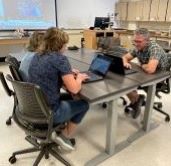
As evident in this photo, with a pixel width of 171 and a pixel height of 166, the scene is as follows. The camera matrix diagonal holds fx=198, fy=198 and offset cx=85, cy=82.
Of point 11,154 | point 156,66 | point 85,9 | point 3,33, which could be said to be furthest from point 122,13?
point 11,154

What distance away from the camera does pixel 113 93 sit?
160 cm

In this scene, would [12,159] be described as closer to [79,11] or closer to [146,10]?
[79,11]

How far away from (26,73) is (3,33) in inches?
170

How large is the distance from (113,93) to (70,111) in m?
0.39

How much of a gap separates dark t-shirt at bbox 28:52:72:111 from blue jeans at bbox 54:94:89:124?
2.6 inches

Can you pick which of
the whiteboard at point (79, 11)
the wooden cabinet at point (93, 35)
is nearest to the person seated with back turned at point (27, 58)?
the wooden cabinet at point (93, 35)

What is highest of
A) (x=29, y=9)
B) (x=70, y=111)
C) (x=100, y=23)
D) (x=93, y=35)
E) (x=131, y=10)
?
(x=131, y=10)

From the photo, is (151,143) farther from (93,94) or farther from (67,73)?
(67,73)

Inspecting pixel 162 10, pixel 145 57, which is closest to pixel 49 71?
pixel 145 57

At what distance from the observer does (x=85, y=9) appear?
22.0 ft

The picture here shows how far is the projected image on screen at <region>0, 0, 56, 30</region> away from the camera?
536 cm

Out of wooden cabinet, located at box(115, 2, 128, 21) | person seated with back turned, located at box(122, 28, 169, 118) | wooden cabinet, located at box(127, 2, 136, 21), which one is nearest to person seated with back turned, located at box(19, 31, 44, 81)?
person seated with back turned, located at box(122, 28, 169, 118)

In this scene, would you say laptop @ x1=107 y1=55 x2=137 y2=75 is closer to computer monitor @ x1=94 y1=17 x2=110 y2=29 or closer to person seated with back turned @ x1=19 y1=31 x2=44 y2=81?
person seated with back turned @ x1=19 y1=31 x2=44 y2=81

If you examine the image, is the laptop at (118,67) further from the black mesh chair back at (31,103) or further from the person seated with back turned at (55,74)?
the black mesh chair back at (31,103)
